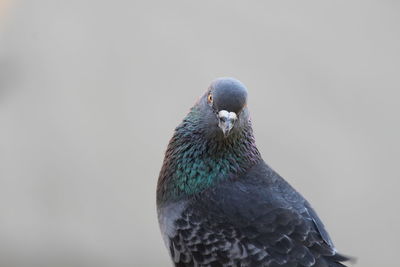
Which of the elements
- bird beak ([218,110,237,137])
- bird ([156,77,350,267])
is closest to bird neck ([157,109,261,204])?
bird ([156,77,350,267])

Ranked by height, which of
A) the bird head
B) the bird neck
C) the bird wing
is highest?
the bird head

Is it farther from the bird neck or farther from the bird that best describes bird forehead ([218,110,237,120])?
the bird neck

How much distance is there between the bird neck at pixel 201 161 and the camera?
4.25 m

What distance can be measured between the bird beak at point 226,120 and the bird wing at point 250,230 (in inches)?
17.2

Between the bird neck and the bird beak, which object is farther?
the bird neck

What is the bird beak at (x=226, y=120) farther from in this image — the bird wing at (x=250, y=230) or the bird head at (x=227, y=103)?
the bird wing at (x=250, y=230)

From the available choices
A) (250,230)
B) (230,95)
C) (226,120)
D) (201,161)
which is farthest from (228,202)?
(230,95)

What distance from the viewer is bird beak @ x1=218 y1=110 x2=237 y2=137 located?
387 cm

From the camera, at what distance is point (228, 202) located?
13.4ft

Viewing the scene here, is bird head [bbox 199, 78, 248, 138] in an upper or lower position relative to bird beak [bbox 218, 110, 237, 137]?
upper

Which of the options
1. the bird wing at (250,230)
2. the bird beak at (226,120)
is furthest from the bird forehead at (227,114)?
the bird wing at (250,230)

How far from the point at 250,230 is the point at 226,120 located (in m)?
0.67

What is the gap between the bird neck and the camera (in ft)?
13.9

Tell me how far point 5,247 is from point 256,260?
5482 mm
